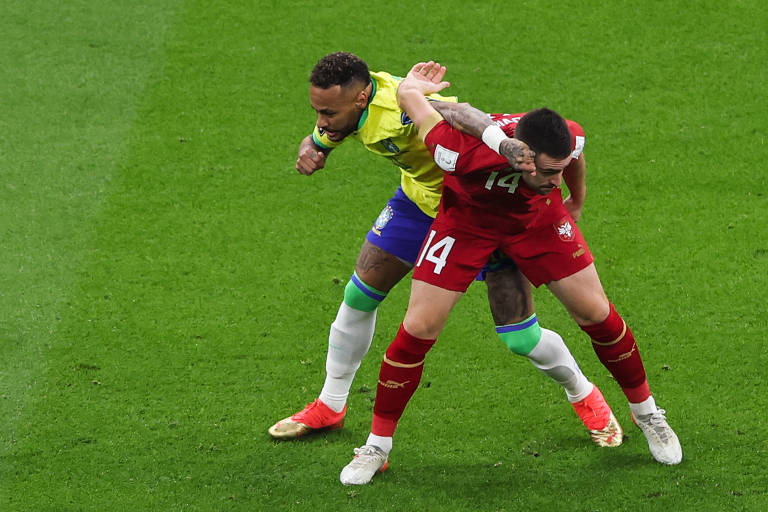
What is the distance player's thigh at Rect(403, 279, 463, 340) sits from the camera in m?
4.80

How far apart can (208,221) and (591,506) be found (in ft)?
10.9

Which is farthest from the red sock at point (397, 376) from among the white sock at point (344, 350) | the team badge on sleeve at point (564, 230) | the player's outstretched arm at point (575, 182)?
the player's outstretched arm at point (575, 182)

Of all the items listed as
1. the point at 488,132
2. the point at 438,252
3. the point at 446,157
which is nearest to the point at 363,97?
the point at 446,157

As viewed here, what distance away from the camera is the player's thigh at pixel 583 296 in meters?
4.83

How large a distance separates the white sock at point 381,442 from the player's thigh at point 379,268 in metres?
0.66

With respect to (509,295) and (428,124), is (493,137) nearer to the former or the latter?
(428,124)

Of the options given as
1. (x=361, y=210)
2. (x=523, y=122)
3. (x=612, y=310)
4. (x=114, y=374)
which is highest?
(x=523, y=122)

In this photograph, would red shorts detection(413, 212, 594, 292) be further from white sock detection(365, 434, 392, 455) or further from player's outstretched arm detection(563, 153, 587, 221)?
white sock detection(365, 434, 392, 455)

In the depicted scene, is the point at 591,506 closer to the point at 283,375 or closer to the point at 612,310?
the point at 612,310

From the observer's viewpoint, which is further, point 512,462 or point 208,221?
point 208,221

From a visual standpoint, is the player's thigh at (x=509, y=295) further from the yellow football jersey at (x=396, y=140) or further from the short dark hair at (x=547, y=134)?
the short dark hair at (x=547, y=134)

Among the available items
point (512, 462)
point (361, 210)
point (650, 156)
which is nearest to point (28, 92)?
point (361, 210)

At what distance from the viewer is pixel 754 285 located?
21.2 feet

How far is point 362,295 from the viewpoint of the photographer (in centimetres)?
527
